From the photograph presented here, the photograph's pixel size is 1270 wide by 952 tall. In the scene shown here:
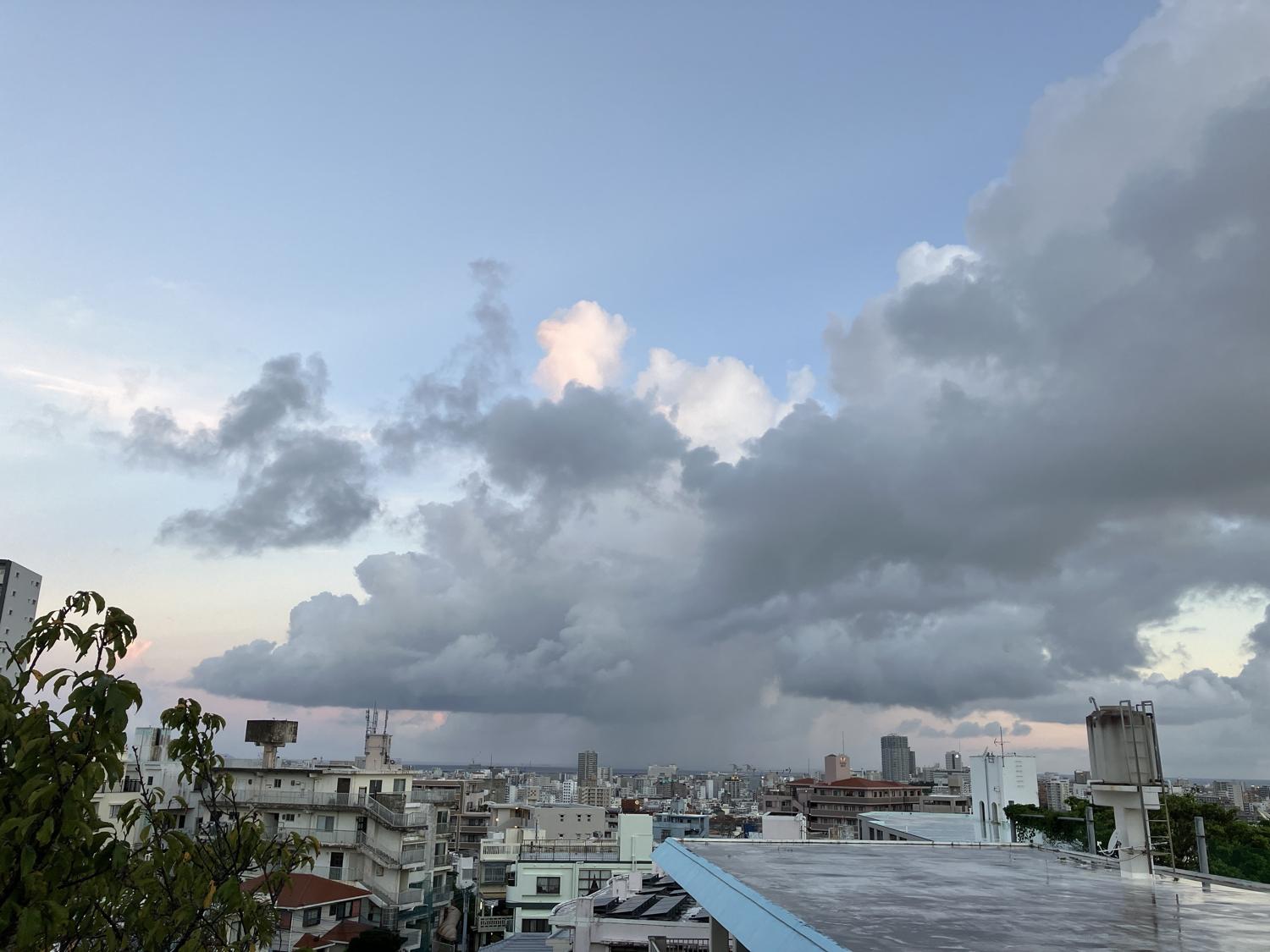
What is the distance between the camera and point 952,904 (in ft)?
47.9

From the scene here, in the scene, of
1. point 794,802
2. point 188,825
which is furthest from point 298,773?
point 794,802

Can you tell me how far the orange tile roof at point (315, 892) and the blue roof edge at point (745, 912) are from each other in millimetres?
31258

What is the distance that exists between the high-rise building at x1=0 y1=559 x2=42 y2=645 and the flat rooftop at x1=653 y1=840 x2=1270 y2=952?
5389 centimetres

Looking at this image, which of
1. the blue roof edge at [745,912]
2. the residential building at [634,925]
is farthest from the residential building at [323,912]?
the blue roof edge at [745,912]

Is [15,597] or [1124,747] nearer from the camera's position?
→ [1124,747]

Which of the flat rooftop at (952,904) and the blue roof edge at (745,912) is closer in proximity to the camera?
the blue roof edge at (745,912)

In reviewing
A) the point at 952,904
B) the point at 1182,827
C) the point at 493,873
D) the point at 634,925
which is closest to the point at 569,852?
the point at 493,873

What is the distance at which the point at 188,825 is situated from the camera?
59.0 metres

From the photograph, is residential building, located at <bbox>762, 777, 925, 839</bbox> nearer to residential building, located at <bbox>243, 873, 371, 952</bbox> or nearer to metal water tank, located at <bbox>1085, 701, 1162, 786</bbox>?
residential building, located at <bbox>243, 873, 371, 952</bbox>

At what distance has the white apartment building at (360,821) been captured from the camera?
54000 mm

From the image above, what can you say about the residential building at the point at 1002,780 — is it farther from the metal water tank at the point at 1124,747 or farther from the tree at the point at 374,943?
the metal water tank at the point at 1124,747

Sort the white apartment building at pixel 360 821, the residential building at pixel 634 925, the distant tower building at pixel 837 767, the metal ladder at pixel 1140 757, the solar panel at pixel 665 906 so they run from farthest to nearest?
the distant tower building at pixel 837 767, the white apartment building at pixel 360 821, the solar panel at pixel 665 906, the residential building at pixel 634 925, the metal ladder at pixel 1140 757

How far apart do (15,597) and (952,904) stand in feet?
210

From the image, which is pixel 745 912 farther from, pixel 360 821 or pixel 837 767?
pixel 837 767
